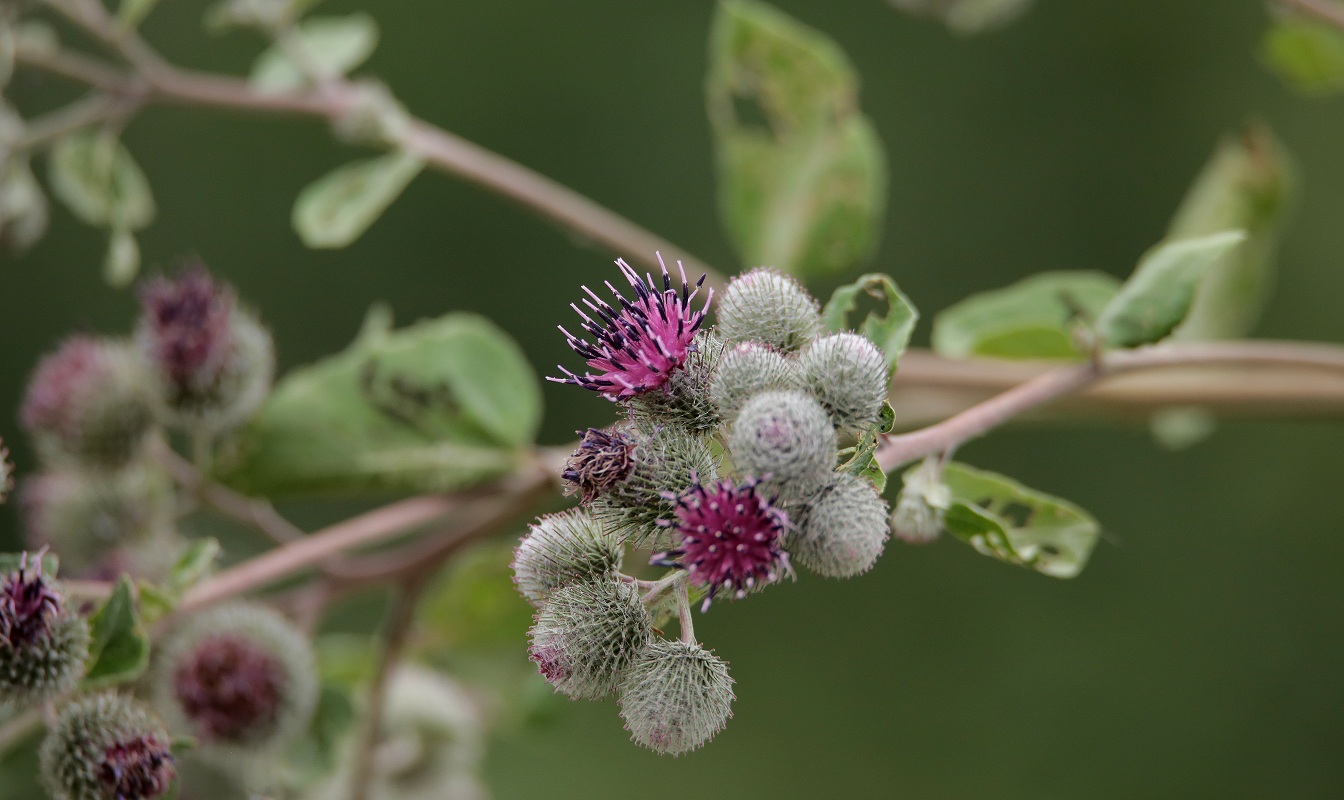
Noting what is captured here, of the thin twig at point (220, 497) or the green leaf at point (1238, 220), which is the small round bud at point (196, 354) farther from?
the green leaf at point (1238, 220)

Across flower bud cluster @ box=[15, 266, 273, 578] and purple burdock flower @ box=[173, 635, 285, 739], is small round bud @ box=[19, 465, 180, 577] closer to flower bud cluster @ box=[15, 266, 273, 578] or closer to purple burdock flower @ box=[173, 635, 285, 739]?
flower bud cluster @ box=[15, 266, 273, 578]

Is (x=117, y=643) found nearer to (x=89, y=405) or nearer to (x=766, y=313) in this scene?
(x=89, y=405)

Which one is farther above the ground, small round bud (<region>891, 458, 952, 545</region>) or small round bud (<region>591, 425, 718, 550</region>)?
small round bud (<region>891, 458, 952, 545</region>)

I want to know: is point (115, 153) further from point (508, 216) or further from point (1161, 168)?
point (1161, 168)

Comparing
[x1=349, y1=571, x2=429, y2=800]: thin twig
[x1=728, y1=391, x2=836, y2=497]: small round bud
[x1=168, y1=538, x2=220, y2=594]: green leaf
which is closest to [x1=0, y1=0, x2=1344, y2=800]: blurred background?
[x1=349, y1=571, x2=429, y2=800]: thin twig

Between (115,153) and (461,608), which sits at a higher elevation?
(115,153)

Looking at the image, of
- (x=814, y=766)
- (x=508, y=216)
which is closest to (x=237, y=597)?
(x=814, y=766)
